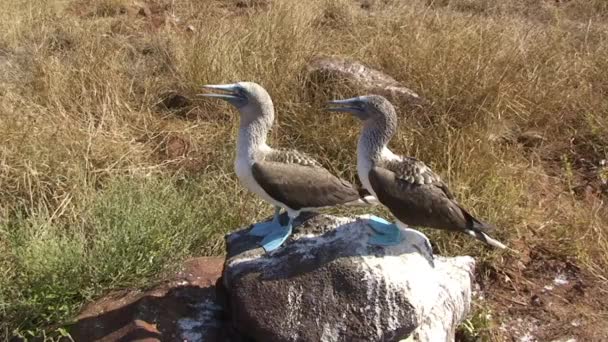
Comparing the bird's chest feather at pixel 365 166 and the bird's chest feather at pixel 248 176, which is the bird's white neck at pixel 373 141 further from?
the bird's chest feather at pixel 248 176

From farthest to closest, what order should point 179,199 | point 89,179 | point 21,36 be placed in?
point 21,36, point 89,179, point 179,199

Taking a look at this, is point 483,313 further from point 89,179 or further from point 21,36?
point 21,36

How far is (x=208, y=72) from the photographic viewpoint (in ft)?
17.6

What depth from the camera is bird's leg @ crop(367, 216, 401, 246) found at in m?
2.72

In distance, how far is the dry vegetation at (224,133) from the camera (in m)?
3.36

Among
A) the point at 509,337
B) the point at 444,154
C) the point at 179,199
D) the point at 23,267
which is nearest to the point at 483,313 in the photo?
the point at 509,337

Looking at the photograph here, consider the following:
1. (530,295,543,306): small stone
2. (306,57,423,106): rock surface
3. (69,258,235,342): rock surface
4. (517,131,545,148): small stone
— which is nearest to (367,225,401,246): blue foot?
(69,258,235,342): rock surface

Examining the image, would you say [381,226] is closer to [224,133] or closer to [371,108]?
[371,108]

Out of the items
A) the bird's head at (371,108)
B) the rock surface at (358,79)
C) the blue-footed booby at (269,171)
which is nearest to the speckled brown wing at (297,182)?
the blue-footed booby at (269,171)

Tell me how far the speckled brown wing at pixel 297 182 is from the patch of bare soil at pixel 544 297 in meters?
1.34

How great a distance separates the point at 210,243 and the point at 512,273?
1.79 m

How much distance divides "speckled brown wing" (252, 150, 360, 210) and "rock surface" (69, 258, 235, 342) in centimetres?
61

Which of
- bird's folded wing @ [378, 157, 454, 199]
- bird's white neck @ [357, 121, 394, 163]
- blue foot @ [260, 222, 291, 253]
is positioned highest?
bird's white neck @ [357, 121, 394, 163]

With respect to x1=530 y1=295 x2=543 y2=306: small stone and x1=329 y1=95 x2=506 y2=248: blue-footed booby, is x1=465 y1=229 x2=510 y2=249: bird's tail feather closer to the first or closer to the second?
x1=329 y1=95 x2=506 y2=248: blue-footed booby
